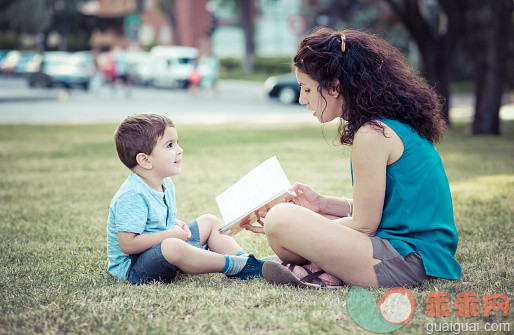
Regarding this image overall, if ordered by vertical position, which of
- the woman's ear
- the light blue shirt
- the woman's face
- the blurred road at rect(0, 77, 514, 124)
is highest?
the woman's face

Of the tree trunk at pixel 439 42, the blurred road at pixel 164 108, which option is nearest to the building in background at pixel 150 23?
the blurred road at pixel 164 108

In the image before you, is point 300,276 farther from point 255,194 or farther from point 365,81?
point 365,81

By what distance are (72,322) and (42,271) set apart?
100cm

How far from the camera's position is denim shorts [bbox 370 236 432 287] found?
2.97 meters

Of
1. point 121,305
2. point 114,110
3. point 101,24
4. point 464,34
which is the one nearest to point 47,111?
point 114,110

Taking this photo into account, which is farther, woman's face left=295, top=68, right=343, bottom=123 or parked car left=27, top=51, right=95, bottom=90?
parked car left=27, top=51, right=95, bottom=90

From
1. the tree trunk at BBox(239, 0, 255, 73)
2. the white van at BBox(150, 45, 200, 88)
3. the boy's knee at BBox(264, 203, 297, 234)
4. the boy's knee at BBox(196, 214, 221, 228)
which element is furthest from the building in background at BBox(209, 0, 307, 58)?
the boy's knee at BBox(264, 203, 297, 234)

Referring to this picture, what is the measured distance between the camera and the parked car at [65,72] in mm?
24328

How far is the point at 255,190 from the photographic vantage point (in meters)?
3.30

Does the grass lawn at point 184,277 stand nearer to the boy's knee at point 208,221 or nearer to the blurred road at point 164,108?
the boy's knee at point 208,221

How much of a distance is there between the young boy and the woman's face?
0.80 meters

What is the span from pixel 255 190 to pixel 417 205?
35.2 inches

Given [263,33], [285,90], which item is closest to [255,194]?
[285,90]

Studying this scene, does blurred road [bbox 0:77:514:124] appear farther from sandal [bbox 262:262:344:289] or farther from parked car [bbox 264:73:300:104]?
sandal [bbox 262:262:344:289]
